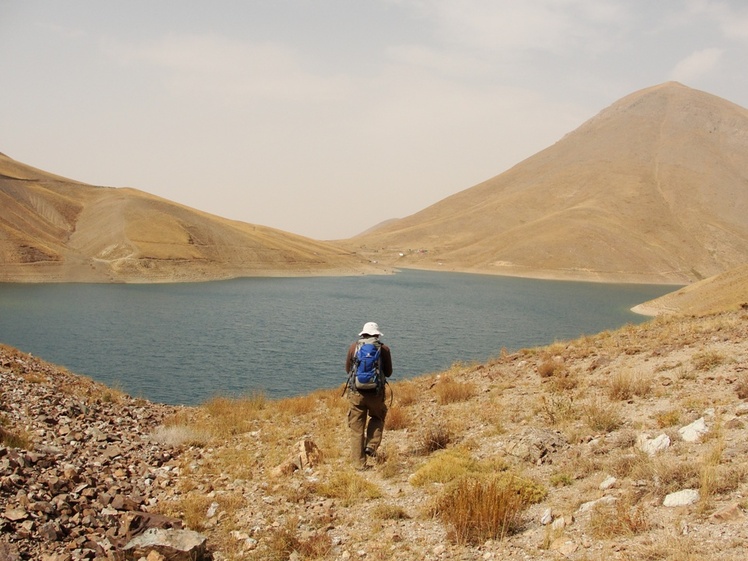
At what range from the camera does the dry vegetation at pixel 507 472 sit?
17.5 ft

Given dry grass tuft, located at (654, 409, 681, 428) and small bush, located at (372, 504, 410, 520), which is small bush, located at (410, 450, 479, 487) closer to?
small bush, located at (372, 504, 410, 520)

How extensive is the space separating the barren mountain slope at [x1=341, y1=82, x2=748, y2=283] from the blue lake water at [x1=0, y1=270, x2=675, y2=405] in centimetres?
5027

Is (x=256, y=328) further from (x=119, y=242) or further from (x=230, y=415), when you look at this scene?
(x=119, y=242)

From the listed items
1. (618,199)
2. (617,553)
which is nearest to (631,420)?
(617,553)

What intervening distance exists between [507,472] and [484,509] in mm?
1609

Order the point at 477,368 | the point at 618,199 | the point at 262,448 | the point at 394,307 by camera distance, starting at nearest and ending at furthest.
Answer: the point at 262,448 → the point at 477,368 → the point at 394,307 → the point at 618,199

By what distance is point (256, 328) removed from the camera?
4003cm

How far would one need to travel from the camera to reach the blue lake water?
24827mm

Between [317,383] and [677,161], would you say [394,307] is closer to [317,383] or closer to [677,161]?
[317,383]

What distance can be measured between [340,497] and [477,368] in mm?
9733

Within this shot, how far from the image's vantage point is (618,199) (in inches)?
6299

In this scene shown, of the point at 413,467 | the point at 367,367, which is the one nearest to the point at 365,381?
the point at 367,367

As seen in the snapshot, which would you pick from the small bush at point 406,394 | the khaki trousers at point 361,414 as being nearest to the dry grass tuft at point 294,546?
the khaki trousers at point 361,414

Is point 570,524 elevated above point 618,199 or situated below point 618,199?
below
